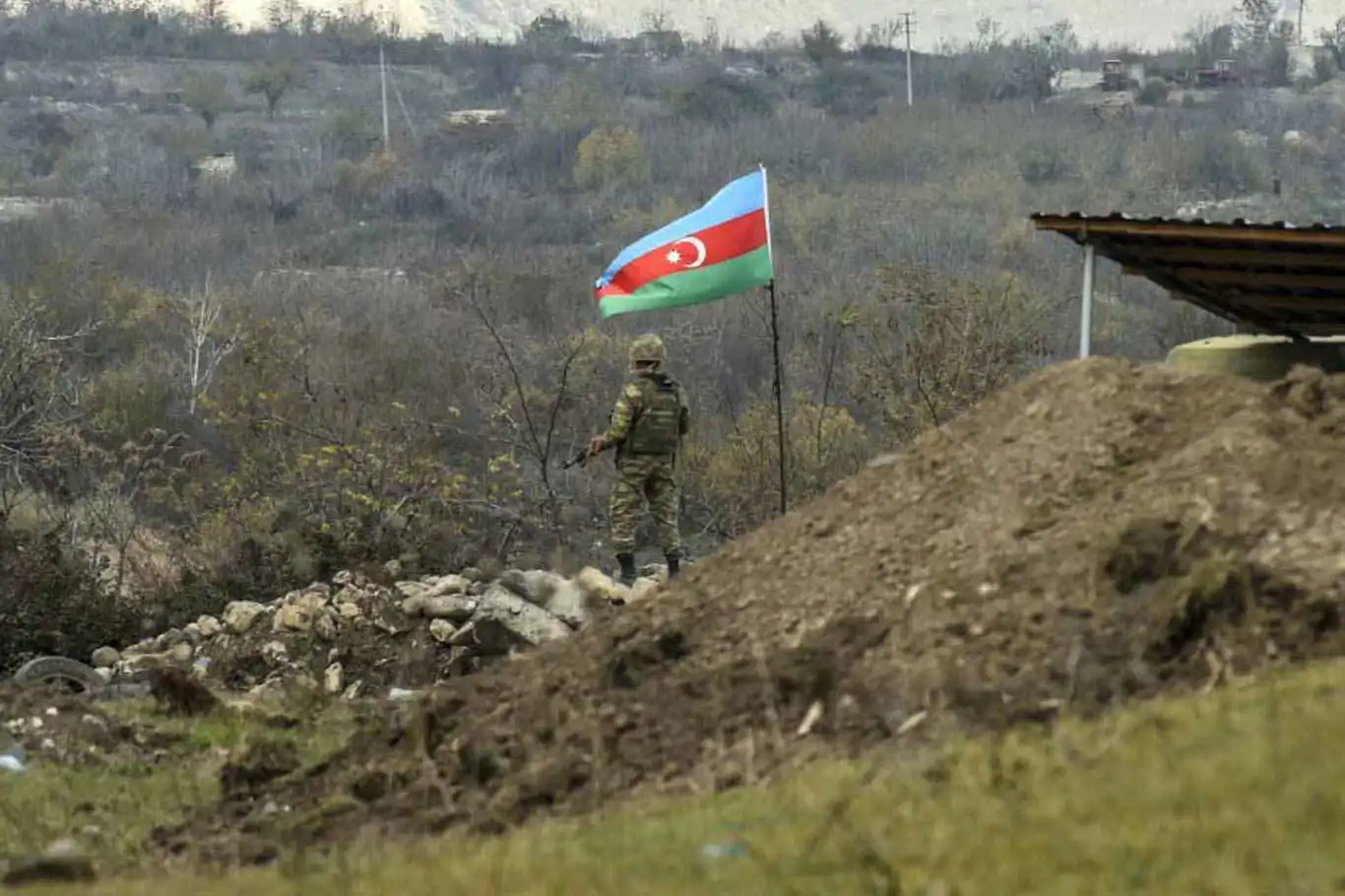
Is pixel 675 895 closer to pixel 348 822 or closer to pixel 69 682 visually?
pixel 348 822

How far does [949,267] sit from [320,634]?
40527mm

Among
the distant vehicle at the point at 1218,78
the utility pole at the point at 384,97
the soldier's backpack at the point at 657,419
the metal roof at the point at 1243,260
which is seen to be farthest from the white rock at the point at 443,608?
the distant vehicle at the point at 1218,78

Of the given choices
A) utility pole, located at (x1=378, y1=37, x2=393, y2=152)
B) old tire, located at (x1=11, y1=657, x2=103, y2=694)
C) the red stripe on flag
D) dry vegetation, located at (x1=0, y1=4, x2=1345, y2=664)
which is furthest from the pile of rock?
utility pole, located at (x1=378, y1=37, x2=393, y2=152)

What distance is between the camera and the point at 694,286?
1497 cm

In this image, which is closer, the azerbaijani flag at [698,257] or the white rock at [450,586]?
the azerbaijani flag at [698,257]

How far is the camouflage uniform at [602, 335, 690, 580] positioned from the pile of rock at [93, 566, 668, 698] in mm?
425

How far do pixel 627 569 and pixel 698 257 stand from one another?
8.35ft

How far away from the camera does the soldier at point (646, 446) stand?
48.8ft

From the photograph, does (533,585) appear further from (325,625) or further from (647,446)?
(325,625)

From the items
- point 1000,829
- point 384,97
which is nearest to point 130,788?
point 1000,829

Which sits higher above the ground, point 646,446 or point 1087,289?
point 1087,289

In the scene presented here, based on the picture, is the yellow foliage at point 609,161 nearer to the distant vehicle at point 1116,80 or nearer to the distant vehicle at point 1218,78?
the distant vehicle at point 1116,80

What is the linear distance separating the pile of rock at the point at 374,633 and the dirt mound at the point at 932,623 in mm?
4027

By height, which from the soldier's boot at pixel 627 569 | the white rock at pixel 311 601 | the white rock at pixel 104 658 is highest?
the soldier's boot at pixel 627 569
